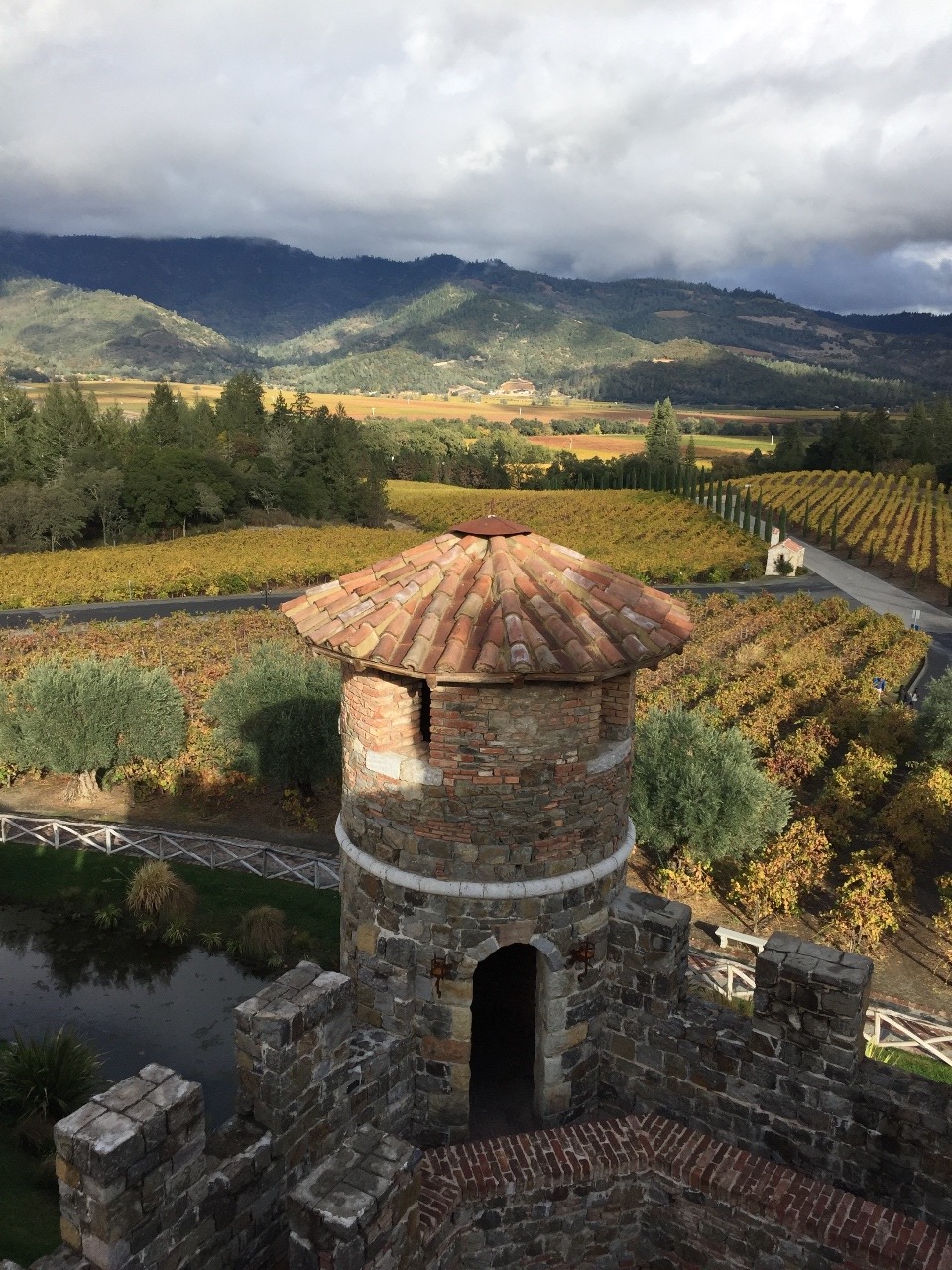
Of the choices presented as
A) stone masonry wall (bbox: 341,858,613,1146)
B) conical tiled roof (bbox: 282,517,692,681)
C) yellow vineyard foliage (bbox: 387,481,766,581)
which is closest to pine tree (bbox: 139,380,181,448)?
yellow vineyard foliage (bbox: 387,481,766,581)

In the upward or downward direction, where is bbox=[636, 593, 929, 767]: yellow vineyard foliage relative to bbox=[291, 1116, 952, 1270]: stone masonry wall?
downward

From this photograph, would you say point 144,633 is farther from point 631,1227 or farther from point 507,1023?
point 631,1227

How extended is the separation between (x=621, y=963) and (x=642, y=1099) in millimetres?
1260

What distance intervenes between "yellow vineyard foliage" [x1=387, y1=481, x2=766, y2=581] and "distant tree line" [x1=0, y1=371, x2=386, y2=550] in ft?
21.7

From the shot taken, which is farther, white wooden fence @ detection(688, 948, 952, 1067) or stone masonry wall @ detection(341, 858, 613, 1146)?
white wooden fence @ detection(688, 948, 952, 1067)

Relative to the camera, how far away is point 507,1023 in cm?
962

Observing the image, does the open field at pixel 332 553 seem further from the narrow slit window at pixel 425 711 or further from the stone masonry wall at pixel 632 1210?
the stone masonry wall at pixel 632 1210

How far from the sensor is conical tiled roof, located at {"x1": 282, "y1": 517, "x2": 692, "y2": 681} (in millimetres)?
→ 6578

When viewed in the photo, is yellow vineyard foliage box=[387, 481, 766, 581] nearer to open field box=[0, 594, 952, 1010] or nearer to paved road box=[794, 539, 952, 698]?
paved road box=[794, 539, 952, 698]

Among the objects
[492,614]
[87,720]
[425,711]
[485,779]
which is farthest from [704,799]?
[87,720]

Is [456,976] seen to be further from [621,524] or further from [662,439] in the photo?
[662,439]

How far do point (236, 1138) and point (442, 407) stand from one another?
162 metres

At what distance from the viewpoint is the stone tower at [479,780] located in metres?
6.84

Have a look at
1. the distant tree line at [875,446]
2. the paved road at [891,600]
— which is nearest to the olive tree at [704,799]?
the paved road at [891,600]
